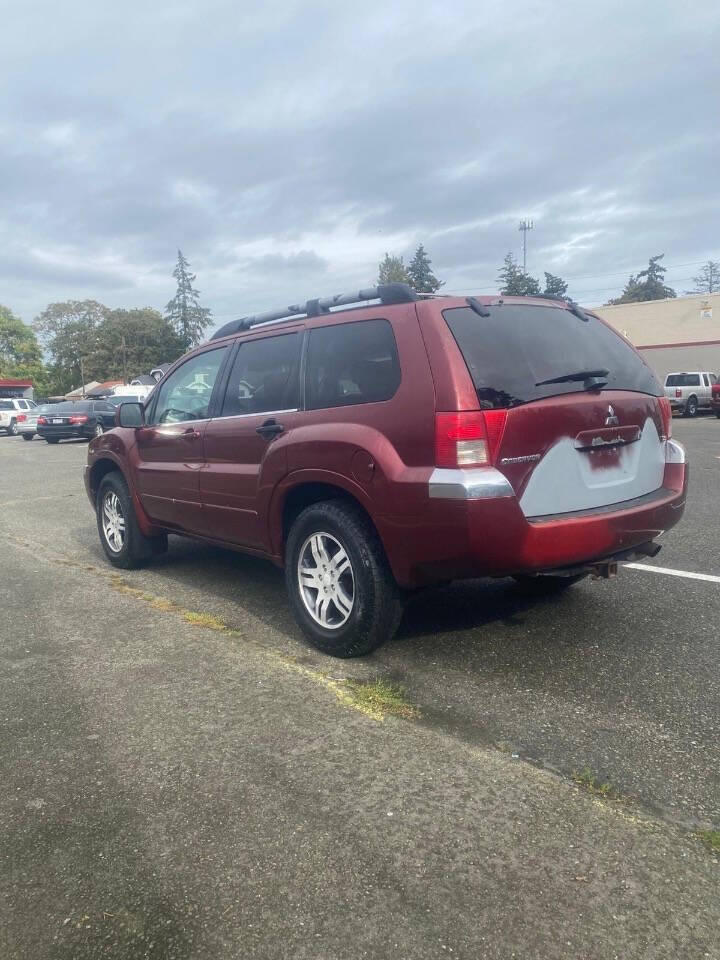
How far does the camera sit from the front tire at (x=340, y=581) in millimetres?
3752

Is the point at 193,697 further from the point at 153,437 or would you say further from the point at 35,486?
the point at 35,486

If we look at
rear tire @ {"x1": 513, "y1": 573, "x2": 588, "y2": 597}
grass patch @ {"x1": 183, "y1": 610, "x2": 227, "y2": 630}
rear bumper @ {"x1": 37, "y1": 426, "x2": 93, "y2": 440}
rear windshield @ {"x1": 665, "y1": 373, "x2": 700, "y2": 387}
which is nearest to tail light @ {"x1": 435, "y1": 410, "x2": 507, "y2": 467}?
rear tire @ {"x1": 513, "y1": 573, "x2": 588, "y2": 597}

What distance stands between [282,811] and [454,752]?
714 millimetres

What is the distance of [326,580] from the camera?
4.04 metres

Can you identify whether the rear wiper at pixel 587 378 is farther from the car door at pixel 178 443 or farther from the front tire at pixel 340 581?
the car door at pixel 178 443

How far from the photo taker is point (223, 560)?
6.41 meters

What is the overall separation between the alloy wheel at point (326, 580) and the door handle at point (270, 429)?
649mm

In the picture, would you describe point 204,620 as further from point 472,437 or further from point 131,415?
point 472,437

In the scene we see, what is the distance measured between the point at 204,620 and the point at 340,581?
119 cm

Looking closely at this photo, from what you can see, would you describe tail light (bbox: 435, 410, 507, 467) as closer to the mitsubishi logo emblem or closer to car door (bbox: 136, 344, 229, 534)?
the mitsubishi logo emblem

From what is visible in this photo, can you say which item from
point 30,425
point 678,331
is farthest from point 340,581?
point 678,331

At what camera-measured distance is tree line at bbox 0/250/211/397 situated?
8512 cm

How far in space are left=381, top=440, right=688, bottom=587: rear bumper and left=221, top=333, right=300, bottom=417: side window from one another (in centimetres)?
123

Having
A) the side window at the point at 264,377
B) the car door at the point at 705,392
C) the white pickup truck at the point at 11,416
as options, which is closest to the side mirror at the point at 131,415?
the side window at the point at 264,377
